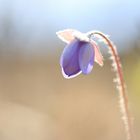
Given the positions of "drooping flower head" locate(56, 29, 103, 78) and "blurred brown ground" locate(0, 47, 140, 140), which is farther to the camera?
"blurred brown ground" locate(0, 47, 140, 140)

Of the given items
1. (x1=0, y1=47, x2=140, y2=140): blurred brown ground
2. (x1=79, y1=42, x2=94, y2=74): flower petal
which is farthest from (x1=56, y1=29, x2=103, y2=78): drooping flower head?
(x1=0, y1=47, x2=140, y2=140): blurred brown ground

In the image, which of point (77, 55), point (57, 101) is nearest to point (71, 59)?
point (77, 55)

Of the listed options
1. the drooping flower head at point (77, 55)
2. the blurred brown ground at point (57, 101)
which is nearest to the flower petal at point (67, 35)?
Answer: the drooping flower head at point (77, 55)

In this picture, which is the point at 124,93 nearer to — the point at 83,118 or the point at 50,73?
the point at 83,118

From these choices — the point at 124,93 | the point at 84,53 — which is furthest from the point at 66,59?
the point at 124,93

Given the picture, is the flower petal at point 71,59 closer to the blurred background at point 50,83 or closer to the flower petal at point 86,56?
the flower petal at point 86,56

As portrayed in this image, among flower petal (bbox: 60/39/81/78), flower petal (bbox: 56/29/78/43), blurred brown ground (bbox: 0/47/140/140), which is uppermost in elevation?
flower petal (bbox: 56/29/78/43)

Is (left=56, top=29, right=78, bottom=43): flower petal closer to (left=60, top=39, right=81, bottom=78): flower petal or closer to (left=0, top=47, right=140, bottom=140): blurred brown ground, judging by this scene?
(left=60, top=39, right=81, bottom=78): flower petal
